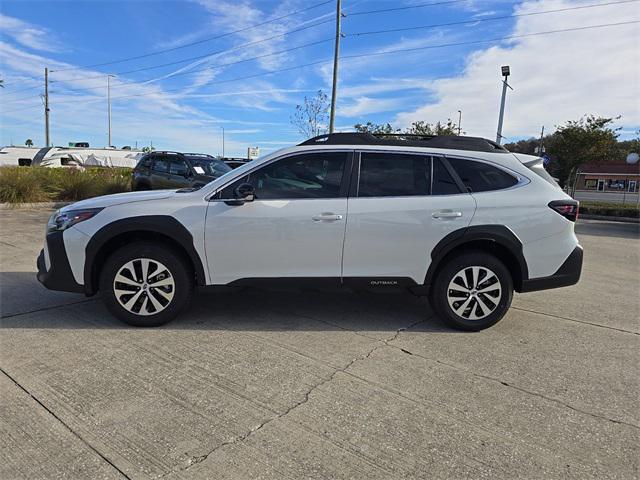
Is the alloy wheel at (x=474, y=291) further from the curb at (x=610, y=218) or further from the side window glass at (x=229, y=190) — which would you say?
the curb at (x=610, y=218)

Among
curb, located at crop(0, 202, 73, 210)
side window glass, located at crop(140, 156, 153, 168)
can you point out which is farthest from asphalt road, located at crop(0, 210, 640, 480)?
curb, located at crop(0, 202, 73, 210)

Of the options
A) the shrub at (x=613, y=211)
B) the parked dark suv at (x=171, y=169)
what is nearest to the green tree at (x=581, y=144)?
the shrub at (x=613, y=211)

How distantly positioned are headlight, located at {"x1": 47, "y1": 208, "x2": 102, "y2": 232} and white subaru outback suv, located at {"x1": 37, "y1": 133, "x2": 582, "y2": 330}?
0.01m

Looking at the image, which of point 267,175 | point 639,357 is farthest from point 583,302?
point 267,175

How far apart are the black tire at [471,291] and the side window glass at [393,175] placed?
0.76m

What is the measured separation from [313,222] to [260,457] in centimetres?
212

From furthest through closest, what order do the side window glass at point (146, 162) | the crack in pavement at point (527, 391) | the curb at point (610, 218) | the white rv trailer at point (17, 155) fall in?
the white rv trailer at point (17, 155) < the curb at point (610, 218) < the side window glass at point (146, 162) < the crack in pavement at point (527, 391)

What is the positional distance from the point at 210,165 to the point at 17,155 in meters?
39.5

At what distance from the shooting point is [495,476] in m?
2.31

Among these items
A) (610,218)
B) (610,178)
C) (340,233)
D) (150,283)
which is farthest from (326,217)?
(610,178)

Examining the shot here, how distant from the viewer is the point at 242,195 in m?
4.02

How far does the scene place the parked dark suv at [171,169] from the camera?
1178 cm

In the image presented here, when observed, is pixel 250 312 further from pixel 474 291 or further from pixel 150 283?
pixel 474 291

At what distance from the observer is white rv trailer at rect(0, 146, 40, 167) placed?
40000mm
